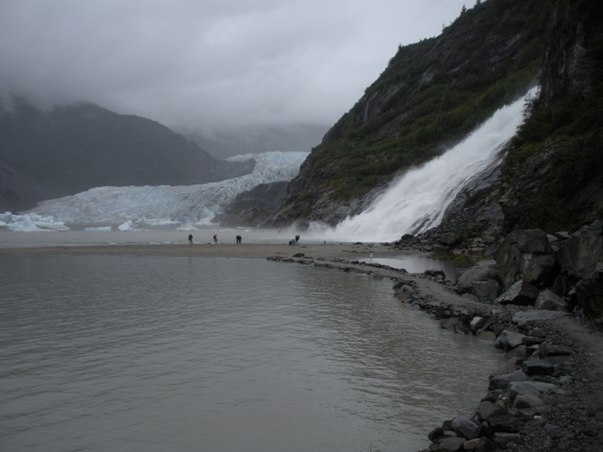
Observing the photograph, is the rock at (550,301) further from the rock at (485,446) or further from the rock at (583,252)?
the rock at (485,446)

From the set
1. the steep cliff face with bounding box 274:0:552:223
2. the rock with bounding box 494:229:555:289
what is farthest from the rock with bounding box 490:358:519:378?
the steep cliff face with bounding box 274:0:552:223

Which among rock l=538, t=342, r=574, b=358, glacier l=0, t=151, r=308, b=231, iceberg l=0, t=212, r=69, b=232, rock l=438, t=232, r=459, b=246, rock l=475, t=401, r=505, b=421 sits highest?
glacier l=0, t=151, r=308, b=231

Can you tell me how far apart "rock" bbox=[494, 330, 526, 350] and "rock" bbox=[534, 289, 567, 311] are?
180 cm

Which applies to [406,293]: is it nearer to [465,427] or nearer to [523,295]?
[523,295]

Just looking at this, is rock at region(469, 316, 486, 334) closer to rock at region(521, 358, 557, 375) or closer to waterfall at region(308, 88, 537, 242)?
rock at region(521, 358, 557, 375)

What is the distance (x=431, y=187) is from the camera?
151 ft

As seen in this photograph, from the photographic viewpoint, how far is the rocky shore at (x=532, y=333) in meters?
6.37

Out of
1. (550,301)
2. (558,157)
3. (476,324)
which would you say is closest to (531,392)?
(476,324)

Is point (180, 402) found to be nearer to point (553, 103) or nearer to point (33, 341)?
point (33, 341)

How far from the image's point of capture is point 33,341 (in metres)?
12.4

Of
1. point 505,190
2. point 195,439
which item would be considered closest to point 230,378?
point 195,439

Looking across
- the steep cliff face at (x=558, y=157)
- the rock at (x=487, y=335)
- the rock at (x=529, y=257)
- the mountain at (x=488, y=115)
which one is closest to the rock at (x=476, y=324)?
the rock at (x=487, y=335)

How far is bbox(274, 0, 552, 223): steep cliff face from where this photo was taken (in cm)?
5925

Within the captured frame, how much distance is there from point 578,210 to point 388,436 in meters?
14.3
